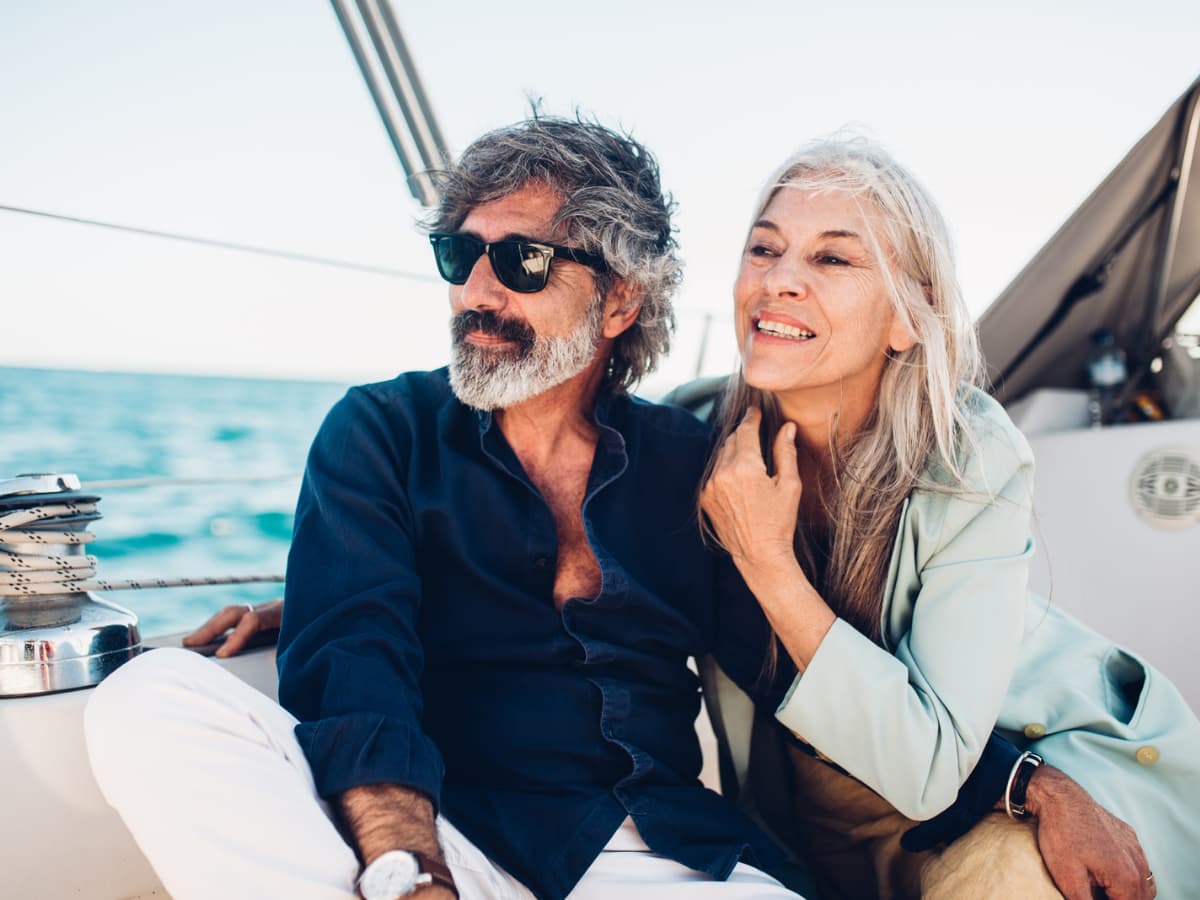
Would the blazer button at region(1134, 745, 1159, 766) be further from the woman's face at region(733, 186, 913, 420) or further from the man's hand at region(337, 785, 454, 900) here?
the man's hand at region(337, 785, 454, 900)

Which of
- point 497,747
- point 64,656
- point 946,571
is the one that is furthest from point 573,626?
point 64,656

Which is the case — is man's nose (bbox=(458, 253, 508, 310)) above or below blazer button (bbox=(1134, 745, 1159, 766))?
above

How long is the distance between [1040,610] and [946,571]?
503 mm

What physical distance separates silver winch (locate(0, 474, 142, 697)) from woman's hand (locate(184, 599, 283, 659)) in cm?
25

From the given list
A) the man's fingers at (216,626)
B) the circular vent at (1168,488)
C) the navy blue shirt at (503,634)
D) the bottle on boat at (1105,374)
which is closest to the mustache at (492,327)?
the navy blue shirt at (503,634)

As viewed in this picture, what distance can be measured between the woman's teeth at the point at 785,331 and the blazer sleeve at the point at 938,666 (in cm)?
Answer: 42

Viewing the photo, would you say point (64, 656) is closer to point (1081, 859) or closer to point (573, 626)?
point (573, 626)

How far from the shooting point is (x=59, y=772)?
1605mm

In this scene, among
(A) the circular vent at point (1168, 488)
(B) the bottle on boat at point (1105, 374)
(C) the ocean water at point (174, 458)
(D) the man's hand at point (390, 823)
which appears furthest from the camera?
(C) the ocean water at point (174, 458)

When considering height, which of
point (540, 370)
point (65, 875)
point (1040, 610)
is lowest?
point (65, 875)

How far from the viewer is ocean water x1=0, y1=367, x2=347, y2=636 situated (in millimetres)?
13562

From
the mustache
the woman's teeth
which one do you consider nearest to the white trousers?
the mustache

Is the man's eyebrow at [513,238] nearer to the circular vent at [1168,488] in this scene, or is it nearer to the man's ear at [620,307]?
the man's ear at [620,307]

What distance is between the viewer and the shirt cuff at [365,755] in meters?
1.41
